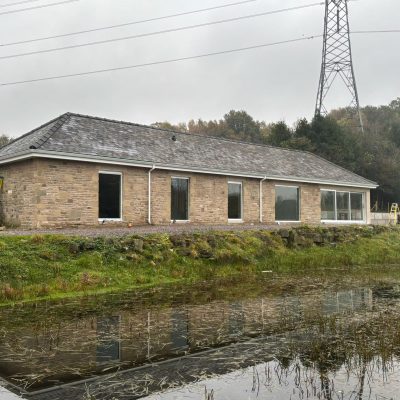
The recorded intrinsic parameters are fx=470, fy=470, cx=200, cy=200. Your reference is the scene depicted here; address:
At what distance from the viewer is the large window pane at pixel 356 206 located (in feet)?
88.5

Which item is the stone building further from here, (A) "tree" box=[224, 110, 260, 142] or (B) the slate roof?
(A) "tree" box=[224, 110, 260, 142]

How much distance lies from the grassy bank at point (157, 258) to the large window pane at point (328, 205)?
6938 mm

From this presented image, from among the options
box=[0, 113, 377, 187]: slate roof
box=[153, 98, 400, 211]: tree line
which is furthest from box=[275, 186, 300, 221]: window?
box=[153, 98, 400, 211]: tree line

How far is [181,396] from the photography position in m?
4.30

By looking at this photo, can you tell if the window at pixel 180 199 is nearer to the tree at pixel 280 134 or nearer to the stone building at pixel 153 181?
the stone building at pixel 153 181

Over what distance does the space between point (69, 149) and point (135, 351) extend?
1175cm

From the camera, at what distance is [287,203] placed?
77.2ft

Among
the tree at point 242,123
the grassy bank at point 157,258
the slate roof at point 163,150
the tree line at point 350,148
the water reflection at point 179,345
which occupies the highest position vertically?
the tree at point 242,123

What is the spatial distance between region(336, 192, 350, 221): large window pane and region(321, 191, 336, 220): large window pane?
1.54ft

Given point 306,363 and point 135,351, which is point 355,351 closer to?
point 306,363

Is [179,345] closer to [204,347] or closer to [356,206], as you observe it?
[204,347]

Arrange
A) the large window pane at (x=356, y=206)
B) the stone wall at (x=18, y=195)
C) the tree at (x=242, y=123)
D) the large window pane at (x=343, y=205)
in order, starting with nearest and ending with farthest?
the stone wall at (x=18, y=195)
the large window pane at (x=343, y=205)
the large window pane at (x=356, y=206)
the tree at (x=242, y=123)

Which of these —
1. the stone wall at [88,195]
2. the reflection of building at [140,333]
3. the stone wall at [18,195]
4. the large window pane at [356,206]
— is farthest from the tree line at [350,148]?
the reflection of building at [140,333]

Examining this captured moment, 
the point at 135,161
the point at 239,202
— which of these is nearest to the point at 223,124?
the point at 239,202
